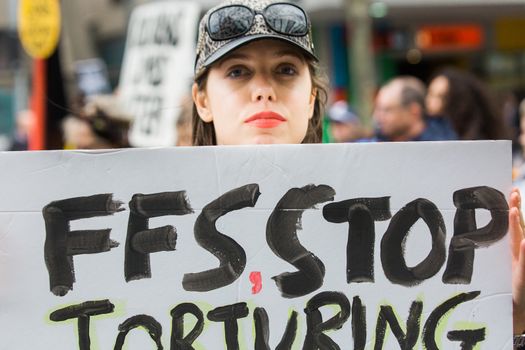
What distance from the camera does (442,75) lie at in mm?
6031

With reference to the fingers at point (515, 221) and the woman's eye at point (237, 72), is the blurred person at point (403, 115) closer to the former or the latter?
the woman's eye at point (237, 72)

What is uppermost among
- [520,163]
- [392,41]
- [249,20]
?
[392,41]

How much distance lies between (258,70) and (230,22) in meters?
0.12

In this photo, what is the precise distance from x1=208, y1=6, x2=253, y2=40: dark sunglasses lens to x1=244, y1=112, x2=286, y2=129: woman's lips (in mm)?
192

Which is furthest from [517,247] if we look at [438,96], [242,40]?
[438,96]

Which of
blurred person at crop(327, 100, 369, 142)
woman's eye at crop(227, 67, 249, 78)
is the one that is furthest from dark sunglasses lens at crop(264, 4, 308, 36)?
blurred person at crop(327, 100, 369, 142)

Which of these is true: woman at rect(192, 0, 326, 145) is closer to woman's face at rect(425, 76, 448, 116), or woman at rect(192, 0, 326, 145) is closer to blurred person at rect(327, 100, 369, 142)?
woman's face at rect(425, 76, 448, 116)

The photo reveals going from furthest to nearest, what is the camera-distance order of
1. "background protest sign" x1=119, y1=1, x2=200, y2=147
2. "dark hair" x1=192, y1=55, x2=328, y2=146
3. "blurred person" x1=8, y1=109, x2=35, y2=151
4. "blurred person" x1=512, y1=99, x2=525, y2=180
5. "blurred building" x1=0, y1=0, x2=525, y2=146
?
"blurred building" x1=0, y1=0, x2=525, y2=146, "blurred person" x1=8, y1=109, x2=35, y2=151, "background protest sign" x1=119, y1=1, x2=200, y2=147, "blurred person" x1=512, y1=99, x2=525, y2=180, "dark hair" x1=192, y1=55, x2=328, y2=146

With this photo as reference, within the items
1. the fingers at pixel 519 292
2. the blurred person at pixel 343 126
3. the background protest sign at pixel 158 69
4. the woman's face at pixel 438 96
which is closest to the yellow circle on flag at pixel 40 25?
the background protest sign at pixel 158 69

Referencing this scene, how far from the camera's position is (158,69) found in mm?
7152

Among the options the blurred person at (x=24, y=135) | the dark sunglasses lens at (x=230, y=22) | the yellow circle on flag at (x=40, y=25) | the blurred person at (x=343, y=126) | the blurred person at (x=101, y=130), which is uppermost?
the yellow circle on flag at (x=40, y=25)

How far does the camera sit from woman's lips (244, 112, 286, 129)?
89.2 inches

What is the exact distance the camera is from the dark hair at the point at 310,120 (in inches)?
97.3

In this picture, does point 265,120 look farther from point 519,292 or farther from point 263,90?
point 519,292
